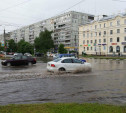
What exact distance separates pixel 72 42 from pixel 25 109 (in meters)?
87.4

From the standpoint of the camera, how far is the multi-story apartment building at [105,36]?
60.7 m

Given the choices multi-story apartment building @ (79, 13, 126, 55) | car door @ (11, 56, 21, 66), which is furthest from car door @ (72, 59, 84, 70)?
multi-story apartment building @ (79, 13, 126, 55)

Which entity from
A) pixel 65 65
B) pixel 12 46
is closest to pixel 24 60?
pixel 65 65

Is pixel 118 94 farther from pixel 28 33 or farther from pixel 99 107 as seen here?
pixel 28 33

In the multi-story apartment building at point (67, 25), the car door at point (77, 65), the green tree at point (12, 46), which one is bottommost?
the car door at point (77, 65)

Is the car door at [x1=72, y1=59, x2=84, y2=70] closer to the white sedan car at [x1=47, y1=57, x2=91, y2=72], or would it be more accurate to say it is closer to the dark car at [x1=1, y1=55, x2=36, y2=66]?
the white sedan car at [x1=47, y1=57, x2=91, y2=72]

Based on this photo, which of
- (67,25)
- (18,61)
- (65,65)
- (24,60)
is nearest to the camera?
(65,65)

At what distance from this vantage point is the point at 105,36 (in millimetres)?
67062

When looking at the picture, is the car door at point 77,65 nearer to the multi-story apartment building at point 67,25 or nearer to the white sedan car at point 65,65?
the white sedan car at point 65,65

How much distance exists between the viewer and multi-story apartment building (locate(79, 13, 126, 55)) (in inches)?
2388

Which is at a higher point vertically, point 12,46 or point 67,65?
point 12,46

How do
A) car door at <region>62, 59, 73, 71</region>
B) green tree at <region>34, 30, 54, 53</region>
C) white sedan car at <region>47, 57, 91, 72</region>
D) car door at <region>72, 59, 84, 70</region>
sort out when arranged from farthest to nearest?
1. green tree at <region>34, 30, 54, 53</region>
2. car door at <region>72, 59, 84, 70</region>
3. car door at <region>62, 59, 73, 71</region>
4. white sedan car at <region>47, 57, 91, 72</region>

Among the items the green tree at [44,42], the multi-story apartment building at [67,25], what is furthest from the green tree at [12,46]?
the multi-story apartment building at [67,25]

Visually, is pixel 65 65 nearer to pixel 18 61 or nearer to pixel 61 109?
pixel 18 61
